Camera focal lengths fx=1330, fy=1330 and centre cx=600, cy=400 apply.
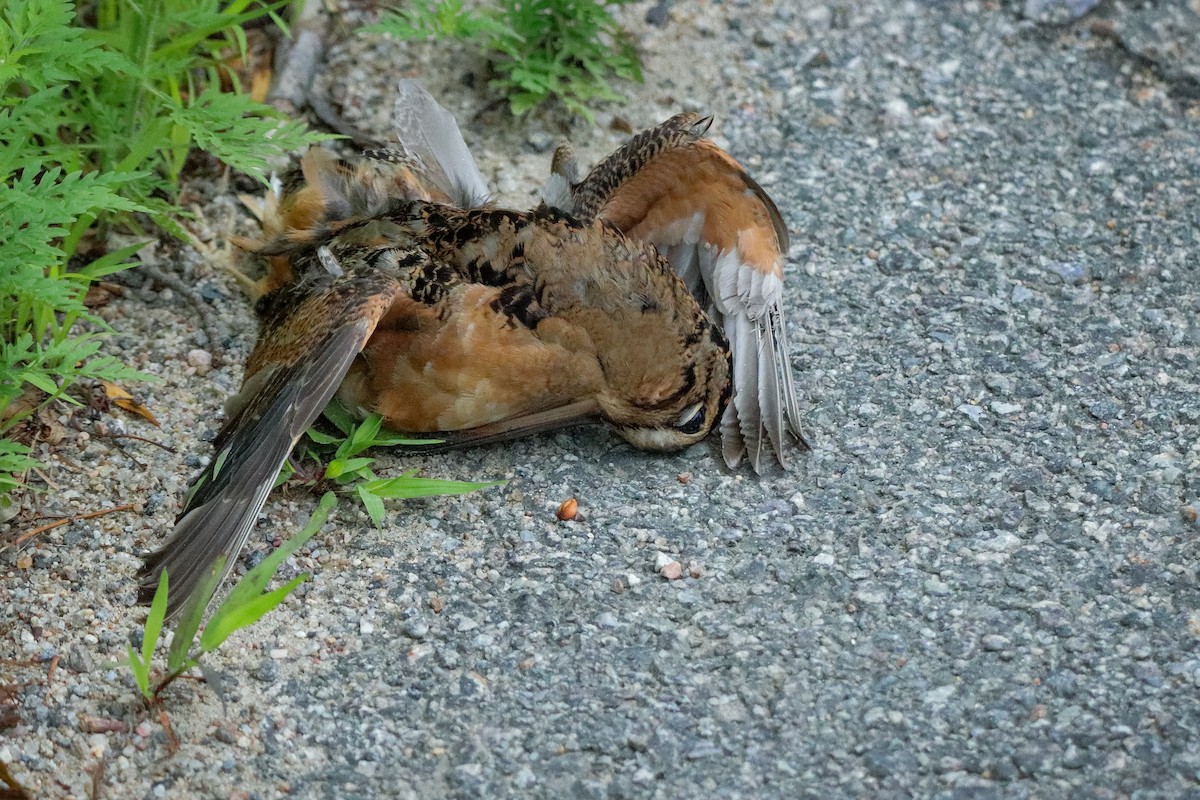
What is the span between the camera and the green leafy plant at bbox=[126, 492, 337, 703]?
3449 mm

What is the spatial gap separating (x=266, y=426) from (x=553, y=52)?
2.59m

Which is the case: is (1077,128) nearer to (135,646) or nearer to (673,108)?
(673,108)

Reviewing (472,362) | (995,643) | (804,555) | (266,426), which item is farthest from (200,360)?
(995,643)

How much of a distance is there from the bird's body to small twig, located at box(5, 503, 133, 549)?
13.5 inches

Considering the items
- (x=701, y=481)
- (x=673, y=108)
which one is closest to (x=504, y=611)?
(x=701, y=481)

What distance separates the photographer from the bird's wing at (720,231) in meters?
4.54

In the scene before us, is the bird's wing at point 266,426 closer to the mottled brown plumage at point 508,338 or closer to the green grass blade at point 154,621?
the mottled brown plumage at point 508,338

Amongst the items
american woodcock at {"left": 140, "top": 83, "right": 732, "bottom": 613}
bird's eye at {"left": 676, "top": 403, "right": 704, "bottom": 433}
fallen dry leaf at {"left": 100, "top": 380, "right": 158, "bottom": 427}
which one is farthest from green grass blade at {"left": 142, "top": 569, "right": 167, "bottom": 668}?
bird's eye at {"left": 676, "top": 403, "right": 704, "bottom": 433}

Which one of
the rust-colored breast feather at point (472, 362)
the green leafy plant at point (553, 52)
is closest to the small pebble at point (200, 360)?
the rust-colored breast feather at point (472, 362)

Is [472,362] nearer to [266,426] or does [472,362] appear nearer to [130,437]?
[266,426]

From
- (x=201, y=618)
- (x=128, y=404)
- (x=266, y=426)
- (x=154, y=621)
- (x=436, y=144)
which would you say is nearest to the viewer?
(x=154, y=621)

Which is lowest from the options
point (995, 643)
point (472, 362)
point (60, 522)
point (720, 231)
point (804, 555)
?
point (60, 522)

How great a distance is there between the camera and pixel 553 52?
229 inches

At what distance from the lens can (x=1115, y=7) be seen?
633 cm
